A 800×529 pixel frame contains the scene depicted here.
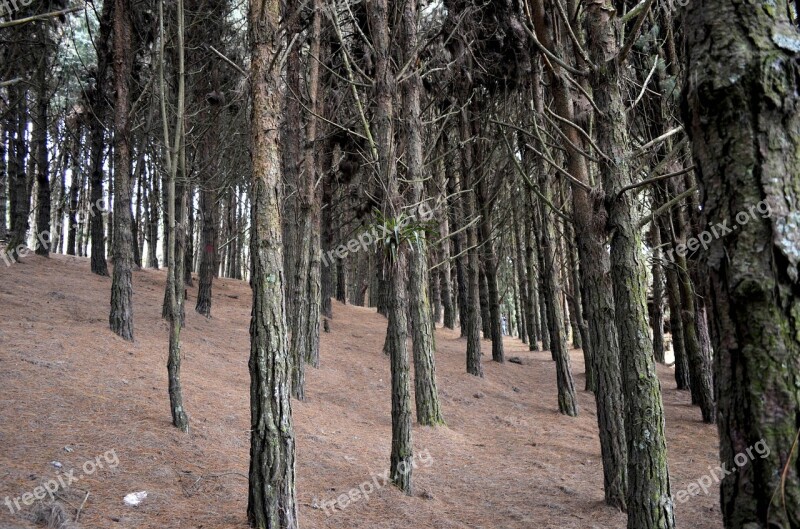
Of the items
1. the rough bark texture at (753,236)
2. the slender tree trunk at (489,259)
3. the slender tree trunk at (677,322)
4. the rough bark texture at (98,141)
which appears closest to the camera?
the rough bark texture at (753,236)

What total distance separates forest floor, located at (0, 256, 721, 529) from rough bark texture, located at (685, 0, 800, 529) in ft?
13.7

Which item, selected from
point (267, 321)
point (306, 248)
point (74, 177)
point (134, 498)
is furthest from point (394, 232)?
point (74, 177)

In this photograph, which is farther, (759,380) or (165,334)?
(165,334)

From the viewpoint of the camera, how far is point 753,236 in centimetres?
166

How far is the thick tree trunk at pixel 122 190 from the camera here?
9359mm

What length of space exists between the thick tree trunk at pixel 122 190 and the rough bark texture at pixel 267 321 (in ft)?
18.3

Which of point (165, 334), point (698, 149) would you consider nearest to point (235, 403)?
point (165, 334)

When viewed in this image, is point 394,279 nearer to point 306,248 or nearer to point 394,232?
point 394,232

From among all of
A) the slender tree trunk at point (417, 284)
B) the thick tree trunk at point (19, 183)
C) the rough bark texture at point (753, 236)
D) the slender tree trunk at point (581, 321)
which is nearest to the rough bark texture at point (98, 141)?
the thick tree trunk at point (19, 183)

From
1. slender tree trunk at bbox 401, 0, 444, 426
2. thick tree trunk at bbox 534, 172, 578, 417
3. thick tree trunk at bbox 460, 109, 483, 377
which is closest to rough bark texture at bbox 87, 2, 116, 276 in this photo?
slender tree trunk at bbox 401, 0, 444, 426

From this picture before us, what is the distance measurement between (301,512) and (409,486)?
145 centimetres

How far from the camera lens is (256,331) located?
183 inches

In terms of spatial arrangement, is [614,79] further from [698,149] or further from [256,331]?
[256,331]

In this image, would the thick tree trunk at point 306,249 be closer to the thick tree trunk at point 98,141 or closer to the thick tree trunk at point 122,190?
the thick tree trunk at point 122,190
